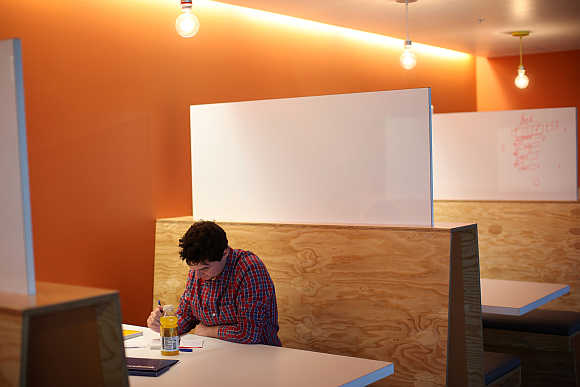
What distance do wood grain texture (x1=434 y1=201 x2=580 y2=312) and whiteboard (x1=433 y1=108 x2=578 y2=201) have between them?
0.74ft

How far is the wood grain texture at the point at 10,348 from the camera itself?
1411 millimetres

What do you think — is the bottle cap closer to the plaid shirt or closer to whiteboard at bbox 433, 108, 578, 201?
the plaid shirt

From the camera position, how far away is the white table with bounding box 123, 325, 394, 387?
2088 mm

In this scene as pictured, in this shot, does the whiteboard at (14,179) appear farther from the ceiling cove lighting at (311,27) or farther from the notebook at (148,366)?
the ceiling cove lighting at (311,27)

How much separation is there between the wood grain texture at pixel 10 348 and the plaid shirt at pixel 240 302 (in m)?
1.27

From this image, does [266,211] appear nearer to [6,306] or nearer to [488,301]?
[488,301]

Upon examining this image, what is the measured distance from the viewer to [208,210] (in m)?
3.67

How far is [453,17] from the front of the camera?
5367 mm

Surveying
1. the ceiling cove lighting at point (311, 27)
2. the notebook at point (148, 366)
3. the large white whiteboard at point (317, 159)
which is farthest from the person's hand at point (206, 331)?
→ the ceiling cove lighting at point (311, 27)

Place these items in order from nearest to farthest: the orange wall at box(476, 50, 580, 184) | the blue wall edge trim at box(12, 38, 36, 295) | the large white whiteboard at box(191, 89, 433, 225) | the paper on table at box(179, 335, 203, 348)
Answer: the blue wall edge trim at box(12, 38, 36, 295)
the paper on table at box(179, 335, 203, 348)
the large white whiteboard at box(191, 89, 433, 225)
the orange wall at box(476, 50, 580, 184)

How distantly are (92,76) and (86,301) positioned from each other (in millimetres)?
2310

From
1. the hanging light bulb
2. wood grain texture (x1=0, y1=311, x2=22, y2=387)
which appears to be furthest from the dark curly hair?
wood grain texture (x1=0, y1=311, x2=22, y2=387)

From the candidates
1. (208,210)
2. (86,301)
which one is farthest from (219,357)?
(208,210)

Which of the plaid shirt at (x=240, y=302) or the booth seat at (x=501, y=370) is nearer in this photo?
the plaid shirt at (x=240, y=302)
